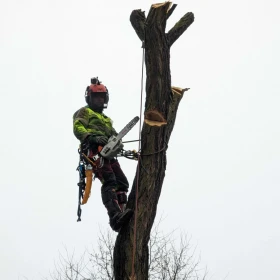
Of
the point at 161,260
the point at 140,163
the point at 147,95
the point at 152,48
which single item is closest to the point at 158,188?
the point at 140,163

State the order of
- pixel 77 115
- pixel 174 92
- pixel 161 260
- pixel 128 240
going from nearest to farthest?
pixel 128 240
pixel 174 92
pixel 77 115
pixel 161 260

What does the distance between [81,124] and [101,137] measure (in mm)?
290

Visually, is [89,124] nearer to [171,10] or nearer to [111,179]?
[111,179]

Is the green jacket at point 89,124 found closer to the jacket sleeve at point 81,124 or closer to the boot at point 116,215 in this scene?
the jacket sleeve at point 81,124

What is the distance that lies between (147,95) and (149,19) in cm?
69

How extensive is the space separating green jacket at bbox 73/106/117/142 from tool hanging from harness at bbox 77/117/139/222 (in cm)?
14

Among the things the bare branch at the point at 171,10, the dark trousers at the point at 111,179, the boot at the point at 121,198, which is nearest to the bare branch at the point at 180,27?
the bare branch at the point at 171,10

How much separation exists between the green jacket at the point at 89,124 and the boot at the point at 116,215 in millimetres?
713

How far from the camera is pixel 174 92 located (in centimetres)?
574

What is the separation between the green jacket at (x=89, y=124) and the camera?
604cm

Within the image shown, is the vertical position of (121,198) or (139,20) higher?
(139,20)

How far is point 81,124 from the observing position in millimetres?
6109

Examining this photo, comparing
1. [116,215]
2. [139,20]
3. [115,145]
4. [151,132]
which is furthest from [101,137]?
[139,20]

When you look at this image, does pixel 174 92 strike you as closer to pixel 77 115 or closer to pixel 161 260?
pixel 77 115
